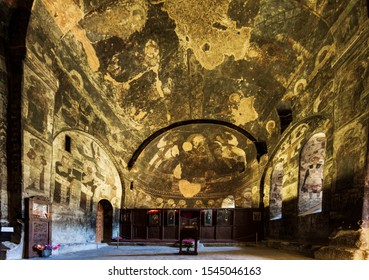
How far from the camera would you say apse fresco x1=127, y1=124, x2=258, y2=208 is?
53.3ft

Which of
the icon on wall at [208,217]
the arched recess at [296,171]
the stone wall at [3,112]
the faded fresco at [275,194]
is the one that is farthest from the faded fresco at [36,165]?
the faded fresco at [275,194]

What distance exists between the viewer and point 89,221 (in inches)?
477

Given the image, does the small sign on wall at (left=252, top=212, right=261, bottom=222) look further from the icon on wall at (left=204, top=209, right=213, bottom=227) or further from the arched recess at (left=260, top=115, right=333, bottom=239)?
the icon on wall at (left=204, top=209, right=213, bottom=227)

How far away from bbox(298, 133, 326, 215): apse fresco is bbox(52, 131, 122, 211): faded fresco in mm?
8403

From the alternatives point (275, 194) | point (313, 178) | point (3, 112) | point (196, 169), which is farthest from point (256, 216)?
point (3, 112)

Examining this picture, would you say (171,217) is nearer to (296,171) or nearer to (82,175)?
Result: (82,175)

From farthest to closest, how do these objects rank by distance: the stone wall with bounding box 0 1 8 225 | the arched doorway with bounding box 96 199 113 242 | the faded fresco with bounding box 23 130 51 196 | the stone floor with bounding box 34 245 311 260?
the arched doorway with bounding box 96 199 113 242, the stone floor with bounding box 34 245 311 260, the faded fresco with bounding box 23 130 51 196, the stone wall with bounding box 0 1 8 225

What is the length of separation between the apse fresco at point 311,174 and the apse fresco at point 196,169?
497 centimetres

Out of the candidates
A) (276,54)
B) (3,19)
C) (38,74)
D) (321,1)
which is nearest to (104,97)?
(38,74)

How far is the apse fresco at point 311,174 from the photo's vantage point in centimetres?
1031

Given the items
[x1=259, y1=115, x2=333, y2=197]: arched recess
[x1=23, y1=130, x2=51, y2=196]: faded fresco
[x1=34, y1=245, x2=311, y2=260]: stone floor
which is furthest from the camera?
[x1=259, y1=115, x2=333, y2=197]: arched recess

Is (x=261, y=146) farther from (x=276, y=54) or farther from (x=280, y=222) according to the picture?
(x=276, y=54)

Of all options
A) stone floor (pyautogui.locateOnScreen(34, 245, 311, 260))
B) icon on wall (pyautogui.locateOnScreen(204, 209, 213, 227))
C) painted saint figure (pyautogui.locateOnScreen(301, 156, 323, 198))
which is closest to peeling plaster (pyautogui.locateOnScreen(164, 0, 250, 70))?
painted saint figure (pyautogui.locateOnScreen(301, 156, 323, 198))

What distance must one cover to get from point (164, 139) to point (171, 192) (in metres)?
3.48
